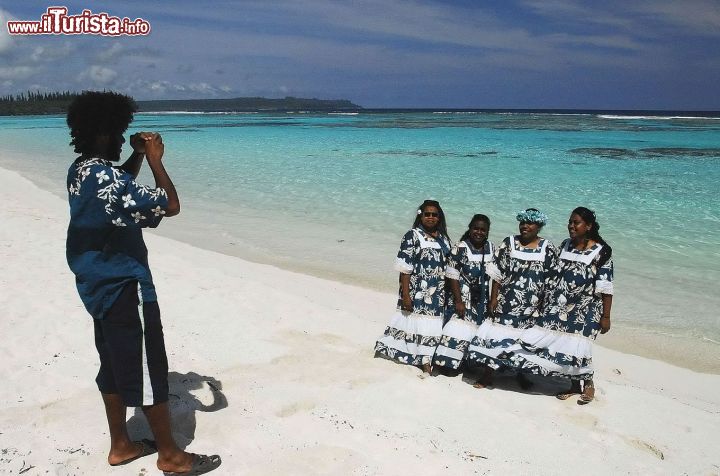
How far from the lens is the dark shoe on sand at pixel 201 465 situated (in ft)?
9.45

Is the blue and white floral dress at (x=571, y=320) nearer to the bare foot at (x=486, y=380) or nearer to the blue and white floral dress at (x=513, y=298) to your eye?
the blue and white floral dress at (x=513, y=298)

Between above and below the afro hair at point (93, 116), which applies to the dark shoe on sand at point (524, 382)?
below

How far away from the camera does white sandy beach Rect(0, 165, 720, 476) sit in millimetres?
3117

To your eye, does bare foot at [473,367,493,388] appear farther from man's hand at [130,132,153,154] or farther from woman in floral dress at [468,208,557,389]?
man's hand at [130,132,153,154]

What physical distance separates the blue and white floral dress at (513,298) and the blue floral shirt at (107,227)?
8.34 ft

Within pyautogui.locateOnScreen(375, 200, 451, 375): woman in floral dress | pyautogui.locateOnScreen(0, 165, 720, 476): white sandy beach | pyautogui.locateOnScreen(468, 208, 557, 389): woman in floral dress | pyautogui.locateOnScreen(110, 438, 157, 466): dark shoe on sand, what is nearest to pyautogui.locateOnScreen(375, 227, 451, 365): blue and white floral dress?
pyautogui.locateOnScreen(375, 200, 451, 375): woman in floral dress

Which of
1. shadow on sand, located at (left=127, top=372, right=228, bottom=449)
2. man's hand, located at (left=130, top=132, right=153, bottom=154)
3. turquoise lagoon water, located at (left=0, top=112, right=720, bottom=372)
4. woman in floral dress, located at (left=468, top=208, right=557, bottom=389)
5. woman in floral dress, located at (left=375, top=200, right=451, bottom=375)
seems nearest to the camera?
man's hand, located at (left=130, top=132, right=153, bottom=154)

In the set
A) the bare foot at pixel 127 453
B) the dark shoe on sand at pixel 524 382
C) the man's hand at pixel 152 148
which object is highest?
the man's hand at pixel 152 148

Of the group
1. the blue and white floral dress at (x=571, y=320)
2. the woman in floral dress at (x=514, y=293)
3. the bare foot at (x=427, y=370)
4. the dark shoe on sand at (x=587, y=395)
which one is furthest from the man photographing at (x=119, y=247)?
the dark shoe on sand at (x=587, y=395)

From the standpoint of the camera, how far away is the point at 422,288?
4.42 meters

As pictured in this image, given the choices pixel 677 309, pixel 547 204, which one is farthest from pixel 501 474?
pixel 547 204

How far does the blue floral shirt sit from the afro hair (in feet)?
0.34

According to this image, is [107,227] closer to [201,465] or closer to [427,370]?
[201,465]

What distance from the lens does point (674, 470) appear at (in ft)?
10.7
